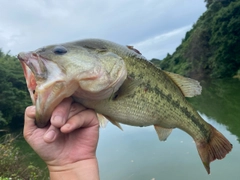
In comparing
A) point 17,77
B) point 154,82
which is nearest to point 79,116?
point 154,82

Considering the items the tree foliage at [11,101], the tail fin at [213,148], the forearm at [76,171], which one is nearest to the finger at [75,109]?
the forearm at [76,171]

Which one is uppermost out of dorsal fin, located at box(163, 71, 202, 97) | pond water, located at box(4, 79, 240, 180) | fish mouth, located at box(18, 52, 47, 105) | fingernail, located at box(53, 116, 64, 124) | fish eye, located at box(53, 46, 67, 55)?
fish eye, located at box(53, 46, 67, 55)

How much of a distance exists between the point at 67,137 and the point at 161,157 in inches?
296

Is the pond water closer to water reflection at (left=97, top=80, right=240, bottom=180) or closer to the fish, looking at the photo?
water reflection at (left=97, top=80, right=240, bottom=180)

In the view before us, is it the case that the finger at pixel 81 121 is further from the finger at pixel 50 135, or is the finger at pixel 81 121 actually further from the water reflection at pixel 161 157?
the water reflection at pixel 161 157

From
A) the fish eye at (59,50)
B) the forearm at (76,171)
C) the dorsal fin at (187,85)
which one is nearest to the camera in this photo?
the fish eye at (59,50)

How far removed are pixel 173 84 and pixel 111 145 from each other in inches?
382

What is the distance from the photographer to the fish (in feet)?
5.13

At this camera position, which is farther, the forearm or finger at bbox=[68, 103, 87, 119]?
the forearm

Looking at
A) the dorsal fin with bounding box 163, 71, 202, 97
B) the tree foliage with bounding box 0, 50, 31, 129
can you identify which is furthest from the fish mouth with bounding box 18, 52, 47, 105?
the tree foliage with bounding box 0, 50, 31, 129

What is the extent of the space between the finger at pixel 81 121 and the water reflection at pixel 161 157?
603cm

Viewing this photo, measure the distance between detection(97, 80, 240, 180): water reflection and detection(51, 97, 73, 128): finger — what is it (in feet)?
20.7

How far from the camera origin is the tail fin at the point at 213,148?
2.61 m

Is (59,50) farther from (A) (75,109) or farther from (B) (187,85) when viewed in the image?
(B) (187,85)
